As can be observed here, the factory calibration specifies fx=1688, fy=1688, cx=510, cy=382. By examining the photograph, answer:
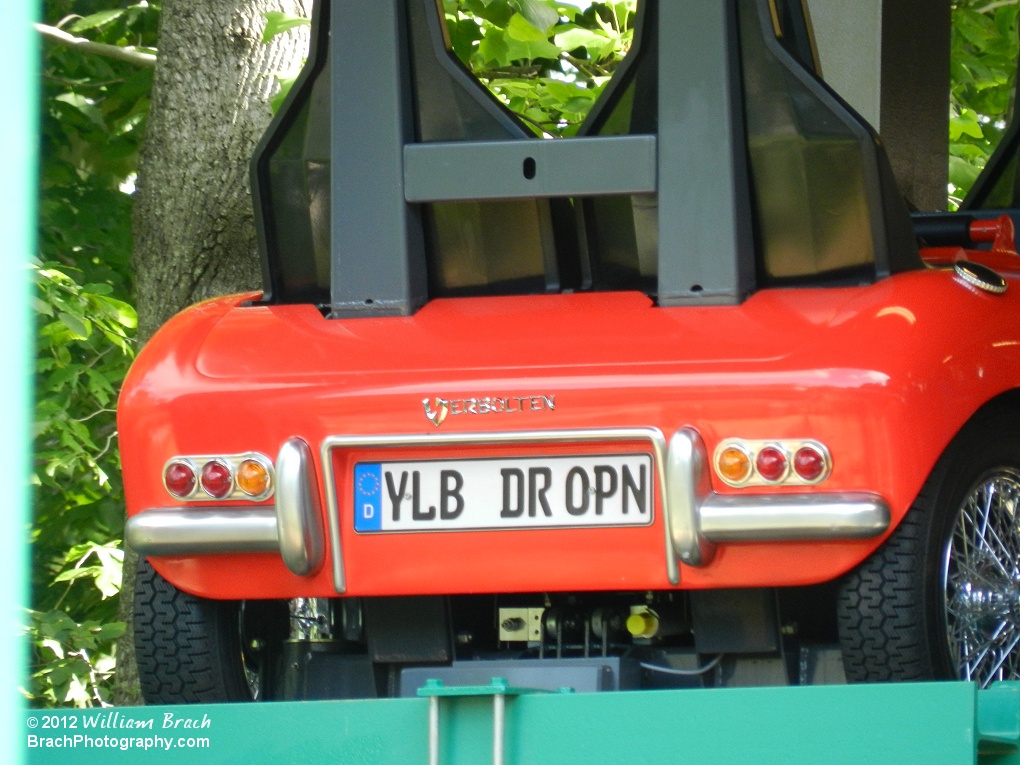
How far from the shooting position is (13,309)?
3.78 ft

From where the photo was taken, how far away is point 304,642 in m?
3.88

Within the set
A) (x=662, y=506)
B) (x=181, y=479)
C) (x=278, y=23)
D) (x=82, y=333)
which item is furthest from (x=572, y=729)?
(x=82, y=333)

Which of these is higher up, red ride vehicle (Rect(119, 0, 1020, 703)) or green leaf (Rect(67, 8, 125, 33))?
green leaf (Rect(67, 8, 125, 33))

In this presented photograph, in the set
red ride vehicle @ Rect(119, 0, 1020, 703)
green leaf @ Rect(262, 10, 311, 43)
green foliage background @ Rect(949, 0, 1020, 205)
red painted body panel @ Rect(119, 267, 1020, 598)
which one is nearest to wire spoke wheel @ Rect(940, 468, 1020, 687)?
red ride vehicle @ Rect(119, 0, 1020, 703)

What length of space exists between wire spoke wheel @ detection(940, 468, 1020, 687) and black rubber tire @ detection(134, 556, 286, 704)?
1531 mm

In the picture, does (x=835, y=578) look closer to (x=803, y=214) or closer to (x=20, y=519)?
(x=803, y=214)

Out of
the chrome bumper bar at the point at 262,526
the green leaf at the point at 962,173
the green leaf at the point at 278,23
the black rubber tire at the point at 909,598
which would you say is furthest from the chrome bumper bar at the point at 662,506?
the green leaf at the point at 962,173

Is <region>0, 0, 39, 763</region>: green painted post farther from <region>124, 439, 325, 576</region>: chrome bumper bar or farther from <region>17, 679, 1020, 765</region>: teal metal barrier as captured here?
<region>124, 439, 325, 576</region>: chrome bumper bar

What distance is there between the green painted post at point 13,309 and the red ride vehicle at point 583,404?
2.13 m

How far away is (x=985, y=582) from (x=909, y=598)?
27cm

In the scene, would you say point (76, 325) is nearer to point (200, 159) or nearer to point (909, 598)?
point (200, 159)

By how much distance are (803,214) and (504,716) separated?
1420 millimetres

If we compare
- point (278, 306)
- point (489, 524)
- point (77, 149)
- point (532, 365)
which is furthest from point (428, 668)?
point (77, 149)

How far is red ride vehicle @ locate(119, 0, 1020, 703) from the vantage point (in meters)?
3.25
